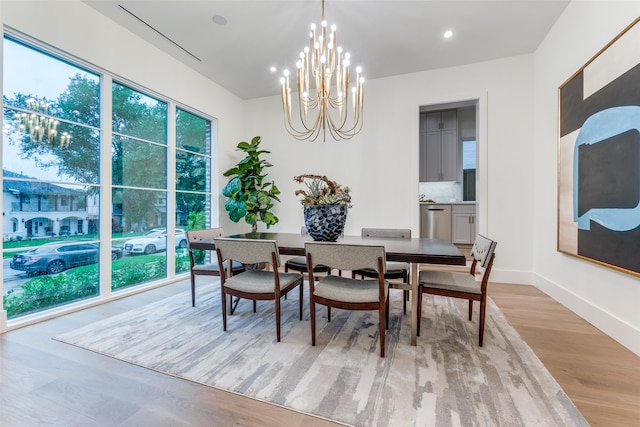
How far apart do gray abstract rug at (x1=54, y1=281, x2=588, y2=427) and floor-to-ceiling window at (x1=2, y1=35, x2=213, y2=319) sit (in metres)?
0.82

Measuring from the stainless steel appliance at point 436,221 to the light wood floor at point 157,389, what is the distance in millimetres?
3723

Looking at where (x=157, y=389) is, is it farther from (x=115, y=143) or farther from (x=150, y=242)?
(x=115, y=143)

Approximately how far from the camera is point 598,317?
2334mm

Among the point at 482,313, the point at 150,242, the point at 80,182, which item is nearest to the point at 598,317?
the point at 482,313

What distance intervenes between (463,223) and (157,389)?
590cm

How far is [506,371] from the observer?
5.56 feet

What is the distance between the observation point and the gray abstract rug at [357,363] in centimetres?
137

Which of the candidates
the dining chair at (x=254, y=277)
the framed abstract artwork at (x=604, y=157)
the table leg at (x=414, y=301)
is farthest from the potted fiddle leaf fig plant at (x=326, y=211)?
the framed abstract artwork at (x=604, y=157)

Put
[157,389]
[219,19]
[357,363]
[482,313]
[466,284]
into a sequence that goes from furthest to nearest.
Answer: [219,19] → [466,284] → [482,313] → [357,363] → [157,389]

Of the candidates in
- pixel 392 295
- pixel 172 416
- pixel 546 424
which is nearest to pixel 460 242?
pixel 392 295

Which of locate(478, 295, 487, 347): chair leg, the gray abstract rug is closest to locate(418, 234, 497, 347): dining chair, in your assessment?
locate(478, 295, 487, 347): chair leg

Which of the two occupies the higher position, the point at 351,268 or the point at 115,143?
the point at 115,143

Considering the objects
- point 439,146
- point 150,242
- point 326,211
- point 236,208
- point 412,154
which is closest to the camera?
point 326,211

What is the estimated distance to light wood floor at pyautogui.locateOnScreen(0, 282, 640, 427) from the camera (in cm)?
133
